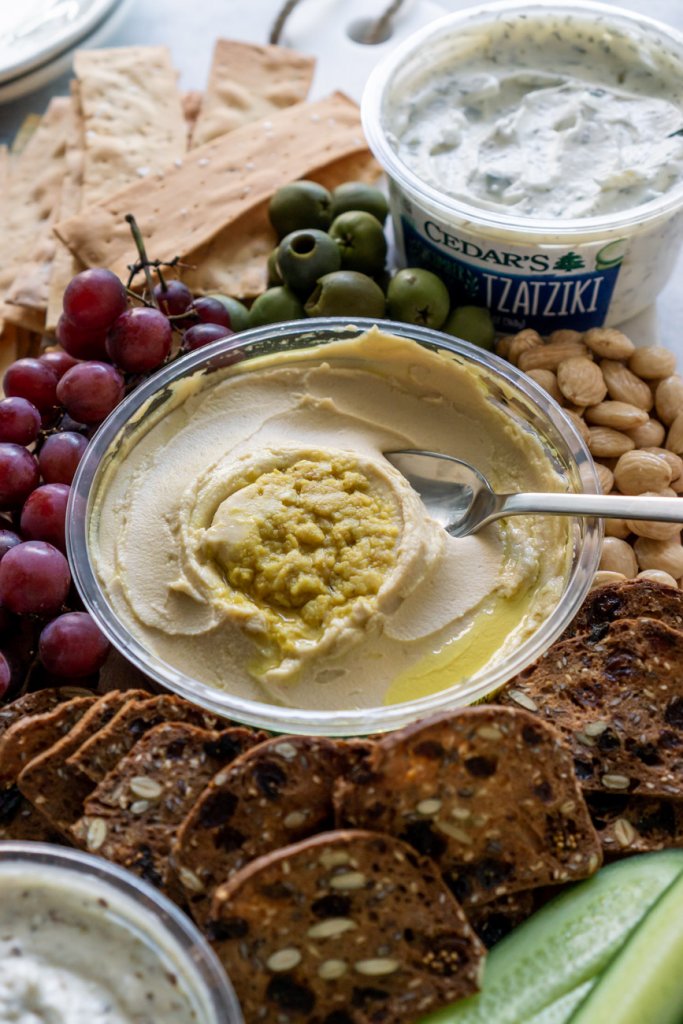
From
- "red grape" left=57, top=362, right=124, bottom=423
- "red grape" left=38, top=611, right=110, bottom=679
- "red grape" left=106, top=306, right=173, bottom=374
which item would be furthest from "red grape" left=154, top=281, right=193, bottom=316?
"red grape" left=38, top=611, right=110, bottom=679

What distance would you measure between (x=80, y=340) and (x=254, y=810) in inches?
37.2

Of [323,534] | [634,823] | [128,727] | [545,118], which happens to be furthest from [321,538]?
[545,118]

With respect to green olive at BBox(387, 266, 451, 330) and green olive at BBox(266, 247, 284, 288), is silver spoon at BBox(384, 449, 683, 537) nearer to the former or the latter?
green olive at BBox(387, 266, 451, 330)

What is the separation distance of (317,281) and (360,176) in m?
0.43

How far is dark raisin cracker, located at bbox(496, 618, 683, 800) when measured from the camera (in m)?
1.43

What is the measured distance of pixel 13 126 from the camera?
8.52 feet

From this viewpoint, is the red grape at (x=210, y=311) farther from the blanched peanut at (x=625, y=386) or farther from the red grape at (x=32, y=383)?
the blanched peanut at (x=625, y=386)

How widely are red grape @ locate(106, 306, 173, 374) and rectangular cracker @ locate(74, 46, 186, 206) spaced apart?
19.9 inches

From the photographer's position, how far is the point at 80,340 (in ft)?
6.13

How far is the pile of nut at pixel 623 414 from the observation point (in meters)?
1.76

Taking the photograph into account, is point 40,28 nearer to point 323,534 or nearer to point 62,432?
point 62,432

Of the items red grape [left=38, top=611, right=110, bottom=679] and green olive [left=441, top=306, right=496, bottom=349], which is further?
green olive [left=441, top=306, right=496, bottom=349]

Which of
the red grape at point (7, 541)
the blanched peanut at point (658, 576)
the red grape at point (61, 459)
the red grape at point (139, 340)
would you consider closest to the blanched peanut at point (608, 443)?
the blanched peanut at point (658, 576)

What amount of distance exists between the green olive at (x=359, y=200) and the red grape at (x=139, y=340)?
50 cm
